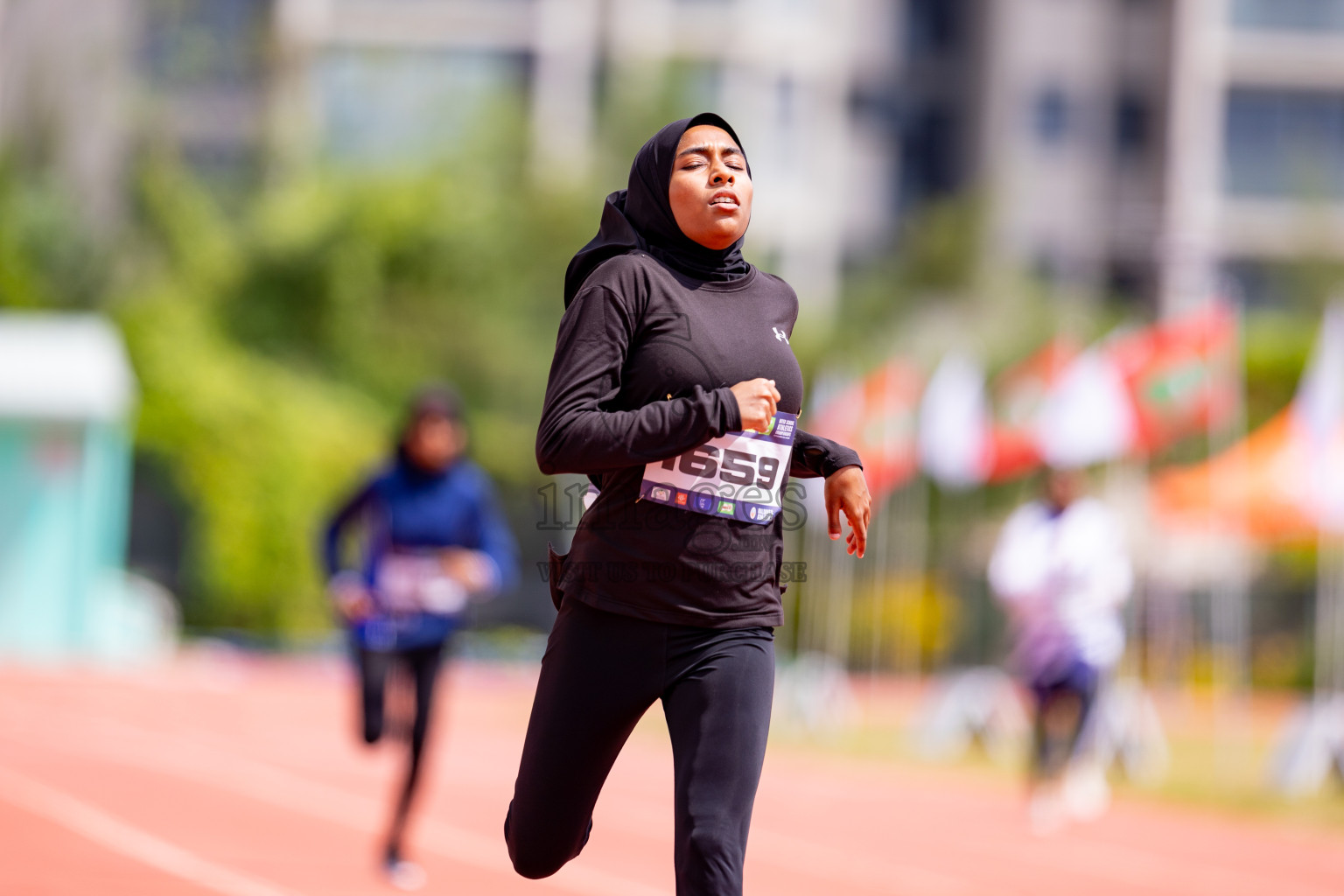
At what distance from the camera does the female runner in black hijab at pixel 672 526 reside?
13.7 feet

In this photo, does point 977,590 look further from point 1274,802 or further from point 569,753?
point 569,753

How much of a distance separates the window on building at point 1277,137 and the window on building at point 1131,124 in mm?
2518

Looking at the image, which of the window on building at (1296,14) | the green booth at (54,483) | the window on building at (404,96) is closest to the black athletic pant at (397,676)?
the green booth at (54,483)

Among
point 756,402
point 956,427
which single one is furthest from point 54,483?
point 756,402

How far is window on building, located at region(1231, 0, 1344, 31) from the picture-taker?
47.4 metres

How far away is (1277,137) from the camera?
1882 inches

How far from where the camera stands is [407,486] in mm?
8734

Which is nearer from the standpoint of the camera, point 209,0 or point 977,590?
point 977,590

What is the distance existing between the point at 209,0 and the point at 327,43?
3.02m

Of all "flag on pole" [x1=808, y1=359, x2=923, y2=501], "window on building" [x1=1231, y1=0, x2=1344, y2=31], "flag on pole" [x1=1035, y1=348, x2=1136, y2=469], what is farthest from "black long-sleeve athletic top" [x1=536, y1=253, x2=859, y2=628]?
"window on building" [x1=1231, y1=0, x2=1344, y2=31]

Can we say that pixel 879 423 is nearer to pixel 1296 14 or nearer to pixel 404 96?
pixel 404 96

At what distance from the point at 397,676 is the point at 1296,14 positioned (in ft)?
145

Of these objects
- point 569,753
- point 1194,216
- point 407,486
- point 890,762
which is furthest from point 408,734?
point 1194,216

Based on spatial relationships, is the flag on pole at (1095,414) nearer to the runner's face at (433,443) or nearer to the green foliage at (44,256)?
the runner's face at (433,443)
